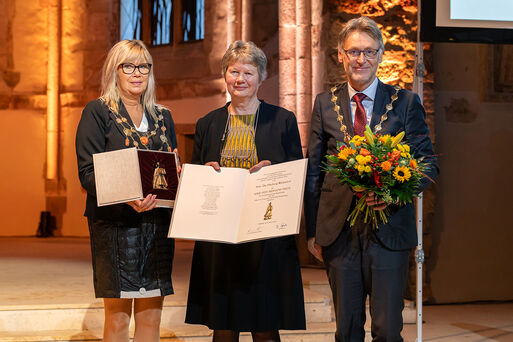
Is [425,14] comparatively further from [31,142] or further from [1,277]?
[31,142]

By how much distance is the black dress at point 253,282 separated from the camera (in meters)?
3.37

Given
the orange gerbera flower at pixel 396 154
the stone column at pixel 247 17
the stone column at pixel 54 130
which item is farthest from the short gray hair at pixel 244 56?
the stone column at pixel 54 130

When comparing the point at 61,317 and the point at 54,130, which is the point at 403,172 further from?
the point at 54,130

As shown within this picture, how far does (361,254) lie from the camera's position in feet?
9.84

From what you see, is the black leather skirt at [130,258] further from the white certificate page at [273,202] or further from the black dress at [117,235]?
the white certificate page at [273,202]

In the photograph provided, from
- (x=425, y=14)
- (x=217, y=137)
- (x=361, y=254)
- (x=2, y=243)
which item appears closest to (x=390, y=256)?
(x=361, y=254)

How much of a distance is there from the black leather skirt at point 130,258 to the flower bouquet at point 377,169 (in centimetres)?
95

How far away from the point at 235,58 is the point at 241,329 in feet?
4.23

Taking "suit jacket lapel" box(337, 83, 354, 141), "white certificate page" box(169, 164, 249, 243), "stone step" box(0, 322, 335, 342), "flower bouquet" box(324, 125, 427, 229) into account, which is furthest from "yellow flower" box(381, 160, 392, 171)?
"stone step" box(0, 322, 335, 342)

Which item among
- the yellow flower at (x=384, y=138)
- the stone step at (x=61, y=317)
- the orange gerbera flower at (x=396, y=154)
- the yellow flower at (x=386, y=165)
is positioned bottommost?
the stone step at (x=61, y=317)

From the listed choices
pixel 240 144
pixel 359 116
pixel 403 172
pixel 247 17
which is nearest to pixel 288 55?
pixel 247 17

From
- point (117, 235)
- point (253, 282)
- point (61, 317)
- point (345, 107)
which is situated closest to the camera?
point (345, 107)

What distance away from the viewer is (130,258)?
129 inches

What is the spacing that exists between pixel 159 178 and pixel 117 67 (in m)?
0.58
